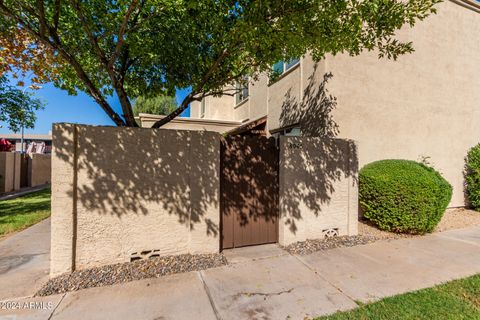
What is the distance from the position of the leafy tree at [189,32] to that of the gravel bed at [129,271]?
9.93ft

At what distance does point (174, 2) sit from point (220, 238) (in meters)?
4.65

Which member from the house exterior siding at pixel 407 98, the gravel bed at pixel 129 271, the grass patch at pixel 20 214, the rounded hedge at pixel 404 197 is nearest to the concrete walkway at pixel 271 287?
the gravel bed at pixel 129 271

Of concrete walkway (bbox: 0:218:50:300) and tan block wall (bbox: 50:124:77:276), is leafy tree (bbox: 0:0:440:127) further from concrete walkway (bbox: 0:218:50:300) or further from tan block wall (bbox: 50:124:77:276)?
concrete walkway (bbox: 0:218:50:300)

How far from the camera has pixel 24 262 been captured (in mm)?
4539

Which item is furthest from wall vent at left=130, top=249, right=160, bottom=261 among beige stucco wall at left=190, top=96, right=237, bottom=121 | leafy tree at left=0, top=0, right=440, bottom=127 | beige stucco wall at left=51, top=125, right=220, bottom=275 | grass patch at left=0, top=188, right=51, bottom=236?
beige stucco wall at left=190, top=96, right=237, bottom=121

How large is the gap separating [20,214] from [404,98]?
1363 centimetres

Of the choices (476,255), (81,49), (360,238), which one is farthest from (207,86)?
(476,255)

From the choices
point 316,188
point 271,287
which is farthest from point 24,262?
point 316,188

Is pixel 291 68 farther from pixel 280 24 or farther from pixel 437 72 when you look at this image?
pixel 437 72

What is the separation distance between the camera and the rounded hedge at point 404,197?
18.9ft

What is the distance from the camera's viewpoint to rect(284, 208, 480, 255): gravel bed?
5223 mm

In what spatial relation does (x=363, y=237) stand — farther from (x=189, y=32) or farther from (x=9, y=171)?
(x=9, y=171)

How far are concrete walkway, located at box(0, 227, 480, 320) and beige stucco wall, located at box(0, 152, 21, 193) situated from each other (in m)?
13.8

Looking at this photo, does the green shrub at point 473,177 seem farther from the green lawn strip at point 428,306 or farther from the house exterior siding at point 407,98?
the green lawn strip at point 428,306
